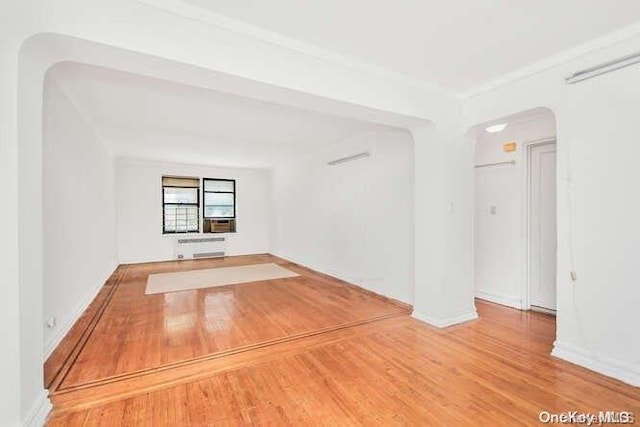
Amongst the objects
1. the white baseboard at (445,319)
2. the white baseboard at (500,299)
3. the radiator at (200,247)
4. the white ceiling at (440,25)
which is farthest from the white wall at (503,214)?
the radiator at (200,247)

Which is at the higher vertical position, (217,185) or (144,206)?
(217,185)

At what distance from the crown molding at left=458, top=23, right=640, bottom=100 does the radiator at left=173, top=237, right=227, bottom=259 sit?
275 inches

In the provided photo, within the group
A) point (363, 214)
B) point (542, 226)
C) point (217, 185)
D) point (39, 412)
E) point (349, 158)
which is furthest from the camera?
point (217, 185)

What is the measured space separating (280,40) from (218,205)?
666 cm

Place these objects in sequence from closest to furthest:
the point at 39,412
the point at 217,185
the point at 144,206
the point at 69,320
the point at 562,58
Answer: the point at 39,412 → the point at 562,58 → the point at 69,320 → the point at 144,206 → the point at 217,185

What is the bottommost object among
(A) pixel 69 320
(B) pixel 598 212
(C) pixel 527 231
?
(A) pixel 69 320

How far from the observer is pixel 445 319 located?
3.40m

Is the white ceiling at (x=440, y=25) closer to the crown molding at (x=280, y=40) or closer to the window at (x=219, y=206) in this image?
the crown molding at (x=280, y=40)

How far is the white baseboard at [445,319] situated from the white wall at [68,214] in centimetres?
369

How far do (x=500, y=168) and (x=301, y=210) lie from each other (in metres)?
4.24

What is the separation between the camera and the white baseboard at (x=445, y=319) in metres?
3.37

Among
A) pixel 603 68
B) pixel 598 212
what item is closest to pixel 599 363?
pixel 598 212

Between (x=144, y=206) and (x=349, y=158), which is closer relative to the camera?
(x=349, y=158)

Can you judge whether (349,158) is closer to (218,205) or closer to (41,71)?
(41,71)
